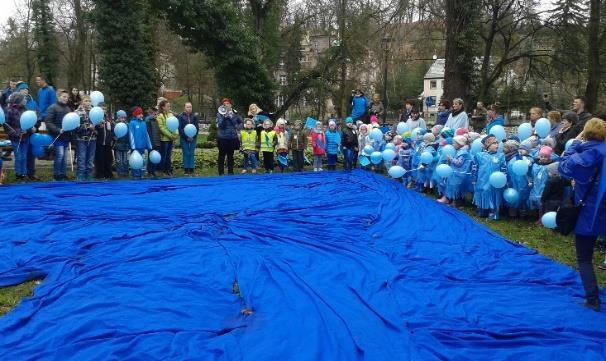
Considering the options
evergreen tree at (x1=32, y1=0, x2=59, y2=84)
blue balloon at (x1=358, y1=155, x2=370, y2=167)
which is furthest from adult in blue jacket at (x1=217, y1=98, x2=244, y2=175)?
evergreen tree at (x1=32, y1=0, x2=59, y2=84)

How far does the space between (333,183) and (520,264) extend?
220 inches

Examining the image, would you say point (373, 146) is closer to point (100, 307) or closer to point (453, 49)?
point (453, 49)

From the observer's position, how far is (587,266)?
4.42 metres

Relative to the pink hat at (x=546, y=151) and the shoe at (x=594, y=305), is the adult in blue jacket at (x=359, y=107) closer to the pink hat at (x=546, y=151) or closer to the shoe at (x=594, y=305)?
the pink hat at (x=546, y=151)

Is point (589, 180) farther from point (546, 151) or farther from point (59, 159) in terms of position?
point (59, 159)

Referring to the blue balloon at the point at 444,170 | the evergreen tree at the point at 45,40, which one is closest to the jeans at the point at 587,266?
the blue balloon at the point at 444,170

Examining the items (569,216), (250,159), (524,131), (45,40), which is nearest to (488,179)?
(524,131)

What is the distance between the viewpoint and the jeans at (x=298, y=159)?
43.9 feet

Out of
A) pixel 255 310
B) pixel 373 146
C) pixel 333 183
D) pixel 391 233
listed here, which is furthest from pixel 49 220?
pixel 373 146

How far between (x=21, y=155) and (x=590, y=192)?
1028 cm

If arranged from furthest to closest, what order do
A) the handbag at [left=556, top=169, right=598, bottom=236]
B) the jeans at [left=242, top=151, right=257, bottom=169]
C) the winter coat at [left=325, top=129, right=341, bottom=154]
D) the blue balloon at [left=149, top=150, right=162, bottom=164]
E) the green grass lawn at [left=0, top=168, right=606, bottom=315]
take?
the winter coat at [left=325, top=129, right=341, bottom=154] → the jeans at [left=242, top=151, right=257, bottom=169] → the blue balloon at [left=149, top=150, right=162, bottom=164] → the green grass lawn at [left=0, top=168, right=606, bottom=315] → the handbag at [left=556, top=169, right=598, bottom=236]

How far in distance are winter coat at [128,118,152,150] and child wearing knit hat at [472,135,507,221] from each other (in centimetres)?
730

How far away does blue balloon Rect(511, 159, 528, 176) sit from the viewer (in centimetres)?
734

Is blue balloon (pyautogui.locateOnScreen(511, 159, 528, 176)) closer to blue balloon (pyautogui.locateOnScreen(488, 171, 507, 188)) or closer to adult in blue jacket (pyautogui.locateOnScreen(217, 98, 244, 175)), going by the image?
blue balloon (pyautogui.locateOnScreen(488, 171, 507, 188))
